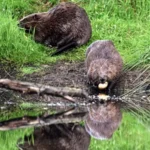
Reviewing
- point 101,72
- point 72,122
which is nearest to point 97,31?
point 101,72

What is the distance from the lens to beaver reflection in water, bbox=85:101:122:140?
7.01 metres

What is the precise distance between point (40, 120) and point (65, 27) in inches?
115

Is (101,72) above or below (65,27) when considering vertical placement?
below

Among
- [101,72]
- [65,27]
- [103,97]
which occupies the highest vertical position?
[65,27]

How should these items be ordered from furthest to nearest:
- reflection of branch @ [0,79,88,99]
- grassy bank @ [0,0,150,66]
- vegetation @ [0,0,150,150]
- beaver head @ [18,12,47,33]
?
beaver head @ [18,12,47,33] < grassy bank @ [0,0,150,66] < vegetation @ [0,0,150,150] < reflection of branch @ [0,79,88,99]

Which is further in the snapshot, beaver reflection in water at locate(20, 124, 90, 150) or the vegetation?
the vegetation

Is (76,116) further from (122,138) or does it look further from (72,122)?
(122,138)

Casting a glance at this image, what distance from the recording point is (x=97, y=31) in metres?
10.7

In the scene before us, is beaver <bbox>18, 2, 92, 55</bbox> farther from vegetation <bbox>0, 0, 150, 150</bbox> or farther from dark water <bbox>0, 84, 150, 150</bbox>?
dark water <bbox>0, 84, 150, 150</bbox>

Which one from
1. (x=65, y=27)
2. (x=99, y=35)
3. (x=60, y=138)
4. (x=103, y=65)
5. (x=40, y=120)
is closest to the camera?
(x=60, y=138)

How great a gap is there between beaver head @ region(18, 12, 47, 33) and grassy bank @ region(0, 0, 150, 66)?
147 mm

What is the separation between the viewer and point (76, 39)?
10250 millimetres

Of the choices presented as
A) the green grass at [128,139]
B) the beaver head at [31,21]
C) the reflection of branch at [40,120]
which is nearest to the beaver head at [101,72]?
the reflection of branch at [40,120]

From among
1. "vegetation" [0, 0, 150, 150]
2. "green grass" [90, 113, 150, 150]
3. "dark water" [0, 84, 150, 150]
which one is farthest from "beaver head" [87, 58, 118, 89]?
"green grass" [90, 113, 150, 150]
